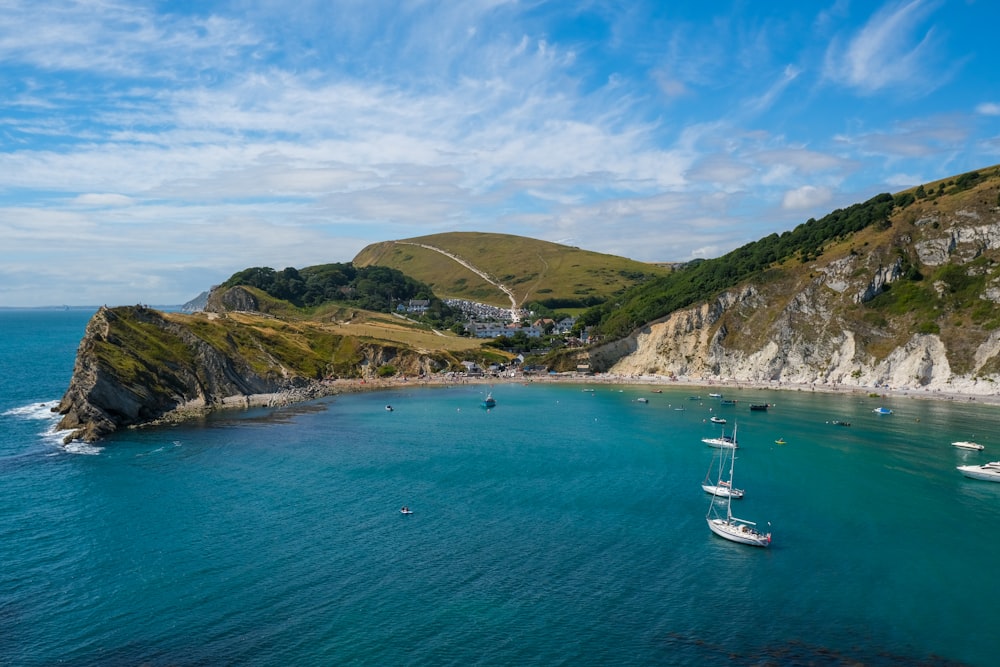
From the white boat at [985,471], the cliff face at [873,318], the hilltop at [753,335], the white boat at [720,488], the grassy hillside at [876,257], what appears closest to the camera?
the white boat at [720,488]

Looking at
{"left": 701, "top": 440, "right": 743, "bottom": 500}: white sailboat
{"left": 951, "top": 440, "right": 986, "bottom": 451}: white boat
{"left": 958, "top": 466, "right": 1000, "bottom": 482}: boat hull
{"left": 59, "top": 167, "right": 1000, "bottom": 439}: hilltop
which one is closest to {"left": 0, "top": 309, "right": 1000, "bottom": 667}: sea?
{"left": 701, "top": 440, "right": 743, "bottom": 500}: white sailboat

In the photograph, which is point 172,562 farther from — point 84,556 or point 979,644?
point 979,644

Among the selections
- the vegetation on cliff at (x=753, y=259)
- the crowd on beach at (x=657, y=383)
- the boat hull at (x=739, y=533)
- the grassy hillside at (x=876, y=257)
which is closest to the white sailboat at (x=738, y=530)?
the boat hull at (x=739, y=533)

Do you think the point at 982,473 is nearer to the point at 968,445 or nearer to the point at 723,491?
the point at 968,445

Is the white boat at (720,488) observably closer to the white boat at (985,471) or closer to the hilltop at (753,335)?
the white boat at (985,471)

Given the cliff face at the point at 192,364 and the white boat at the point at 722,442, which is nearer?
the white boat at the point at 722,442

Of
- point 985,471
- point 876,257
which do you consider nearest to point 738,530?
point 985,471

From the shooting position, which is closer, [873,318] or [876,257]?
[873,318]
